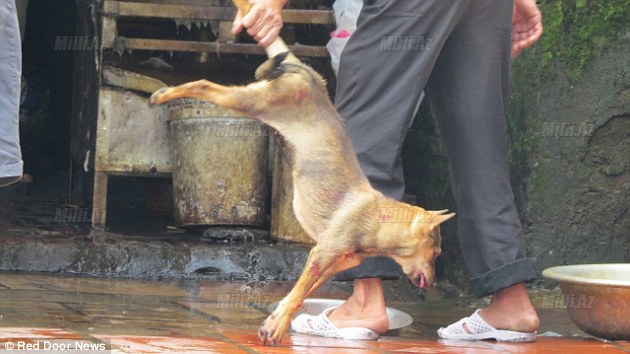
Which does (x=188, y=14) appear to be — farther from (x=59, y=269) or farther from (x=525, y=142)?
(x=525, y=142)

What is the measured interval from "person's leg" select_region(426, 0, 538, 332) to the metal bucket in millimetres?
2389

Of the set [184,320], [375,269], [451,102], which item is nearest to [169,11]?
[184,320]

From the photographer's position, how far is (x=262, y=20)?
3.75m

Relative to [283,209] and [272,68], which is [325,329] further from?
[283,209]

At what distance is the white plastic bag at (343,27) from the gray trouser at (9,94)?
9.13 feet

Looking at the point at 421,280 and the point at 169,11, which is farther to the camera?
the point at 169,11

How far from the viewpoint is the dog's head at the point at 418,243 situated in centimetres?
385

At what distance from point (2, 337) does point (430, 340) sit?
1533mm

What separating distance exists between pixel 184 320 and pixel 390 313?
781 millimetres

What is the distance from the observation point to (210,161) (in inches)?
261

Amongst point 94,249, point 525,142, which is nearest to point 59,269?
point 94,249

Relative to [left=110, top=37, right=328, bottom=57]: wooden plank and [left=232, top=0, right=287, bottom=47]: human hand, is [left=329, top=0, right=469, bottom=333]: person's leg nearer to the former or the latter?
[left=232, top=0, right=287, bottom=47]: human hand

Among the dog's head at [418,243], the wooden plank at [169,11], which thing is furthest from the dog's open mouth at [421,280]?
the wooden plank at [169,11]

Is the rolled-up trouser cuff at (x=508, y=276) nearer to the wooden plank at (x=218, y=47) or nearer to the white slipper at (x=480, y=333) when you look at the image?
the white slipper at (x=480, y=333)
